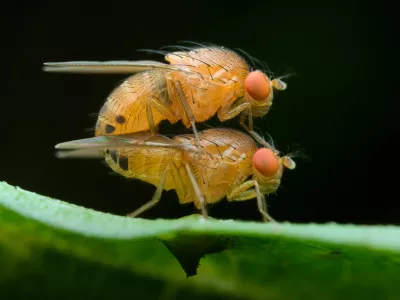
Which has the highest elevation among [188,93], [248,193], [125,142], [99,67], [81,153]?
[99,67]

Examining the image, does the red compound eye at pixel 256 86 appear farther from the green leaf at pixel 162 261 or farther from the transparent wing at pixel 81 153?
the green leaf at pixel 162 261

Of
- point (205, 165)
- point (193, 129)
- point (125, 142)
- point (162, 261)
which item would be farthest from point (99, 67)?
point (162, 261)

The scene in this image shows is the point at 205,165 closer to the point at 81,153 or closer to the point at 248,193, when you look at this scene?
the point at 248,193

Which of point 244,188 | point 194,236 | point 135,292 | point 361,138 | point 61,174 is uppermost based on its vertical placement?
point 194,236

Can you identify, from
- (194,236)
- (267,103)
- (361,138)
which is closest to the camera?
(194,236)

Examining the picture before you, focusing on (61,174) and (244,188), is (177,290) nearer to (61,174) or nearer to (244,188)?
(244,188)

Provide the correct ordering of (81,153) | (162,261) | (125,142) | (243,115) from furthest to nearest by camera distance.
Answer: (243,115), (81,153), (125,142), (162,261)

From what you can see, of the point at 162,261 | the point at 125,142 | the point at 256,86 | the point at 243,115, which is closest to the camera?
the point at 162,261

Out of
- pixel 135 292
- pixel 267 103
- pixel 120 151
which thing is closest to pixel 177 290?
pixel 135 292
